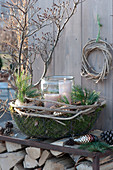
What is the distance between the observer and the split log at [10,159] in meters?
1.57

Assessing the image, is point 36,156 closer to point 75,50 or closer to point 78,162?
point 78,162

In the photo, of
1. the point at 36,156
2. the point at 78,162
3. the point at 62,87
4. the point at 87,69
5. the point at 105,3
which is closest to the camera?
the point at 78,162

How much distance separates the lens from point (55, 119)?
1.44m

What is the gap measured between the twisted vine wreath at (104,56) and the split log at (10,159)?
2.30 ft

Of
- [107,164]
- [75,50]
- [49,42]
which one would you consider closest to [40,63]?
[49,42]

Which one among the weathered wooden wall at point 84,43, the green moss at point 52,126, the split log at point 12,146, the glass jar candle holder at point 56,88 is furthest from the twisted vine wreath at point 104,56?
the split log at point 12,146

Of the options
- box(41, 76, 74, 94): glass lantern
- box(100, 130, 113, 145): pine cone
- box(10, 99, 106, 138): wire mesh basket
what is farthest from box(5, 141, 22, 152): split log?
box(100, 130, 113, 145): pine cone

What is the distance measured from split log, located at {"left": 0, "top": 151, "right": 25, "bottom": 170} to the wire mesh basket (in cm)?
14

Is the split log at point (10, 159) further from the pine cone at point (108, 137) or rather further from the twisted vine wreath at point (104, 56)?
the twisted vine wreath at point (104, 56)

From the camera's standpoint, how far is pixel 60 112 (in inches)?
56.9

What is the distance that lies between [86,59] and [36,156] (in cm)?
77

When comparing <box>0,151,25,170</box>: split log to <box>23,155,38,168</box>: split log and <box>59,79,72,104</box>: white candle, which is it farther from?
<box>59,79,72,104</box>: white candle

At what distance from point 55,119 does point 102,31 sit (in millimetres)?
725

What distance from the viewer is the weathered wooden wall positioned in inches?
69.1
